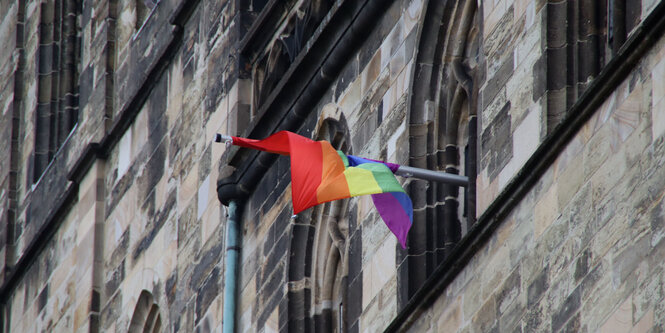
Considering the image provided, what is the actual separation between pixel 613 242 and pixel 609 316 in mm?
358

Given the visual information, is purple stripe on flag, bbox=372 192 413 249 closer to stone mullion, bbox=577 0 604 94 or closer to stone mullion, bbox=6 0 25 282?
stone mullion, bbox=577 0 604 94

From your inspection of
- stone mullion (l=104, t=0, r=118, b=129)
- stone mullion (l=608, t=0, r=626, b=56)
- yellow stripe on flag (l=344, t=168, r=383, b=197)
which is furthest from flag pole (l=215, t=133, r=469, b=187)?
stone mullion (l=104, t=0, r=118, b=129)

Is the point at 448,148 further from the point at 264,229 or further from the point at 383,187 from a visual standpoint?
the point at 264,229

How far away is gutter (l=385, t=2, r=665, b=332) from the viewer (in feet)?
38.9

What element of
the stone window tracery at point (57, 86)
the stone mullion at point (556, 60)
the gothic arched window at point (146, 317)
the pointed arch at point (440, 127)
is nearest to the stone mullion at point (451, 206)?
the pointed arch at point (440, 127)

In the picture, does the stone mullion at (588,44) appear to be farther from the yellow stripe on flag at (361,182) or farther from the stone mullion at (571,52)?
the yellow stripe on flag at (361,182)

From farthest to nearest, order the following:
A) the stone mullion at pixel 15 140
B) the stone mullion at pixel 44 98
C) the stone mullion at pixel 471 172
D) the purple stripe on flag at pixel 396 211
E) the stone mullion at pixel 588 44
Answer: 1. the stone mullion at pixel 15 140
2. the stone mullion at pixel 44 98
3. the purple stripe on flag at pixel 396 211
4. the stone mullion at pixel 471 172
5. the stone mullion at pixel 588 44

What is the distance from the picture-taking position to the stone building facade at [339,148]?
1203cm

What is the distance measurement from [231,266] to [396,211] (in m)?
3.37

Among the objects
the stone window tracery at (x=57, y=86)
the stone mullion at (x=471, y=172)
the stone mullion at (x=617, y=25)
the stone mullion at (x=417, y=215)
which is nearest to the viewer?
the stone mullion at (x=617, y=25)

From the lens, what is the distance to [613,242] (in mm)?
11781

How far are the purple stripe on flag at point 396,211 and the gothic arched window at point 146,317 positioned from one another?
5158 millimetres

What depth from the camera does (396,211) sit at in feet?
47.9

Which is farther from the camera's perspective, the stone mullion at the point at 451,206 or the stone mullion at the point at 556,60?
the stone mullion at the point at 451,206
